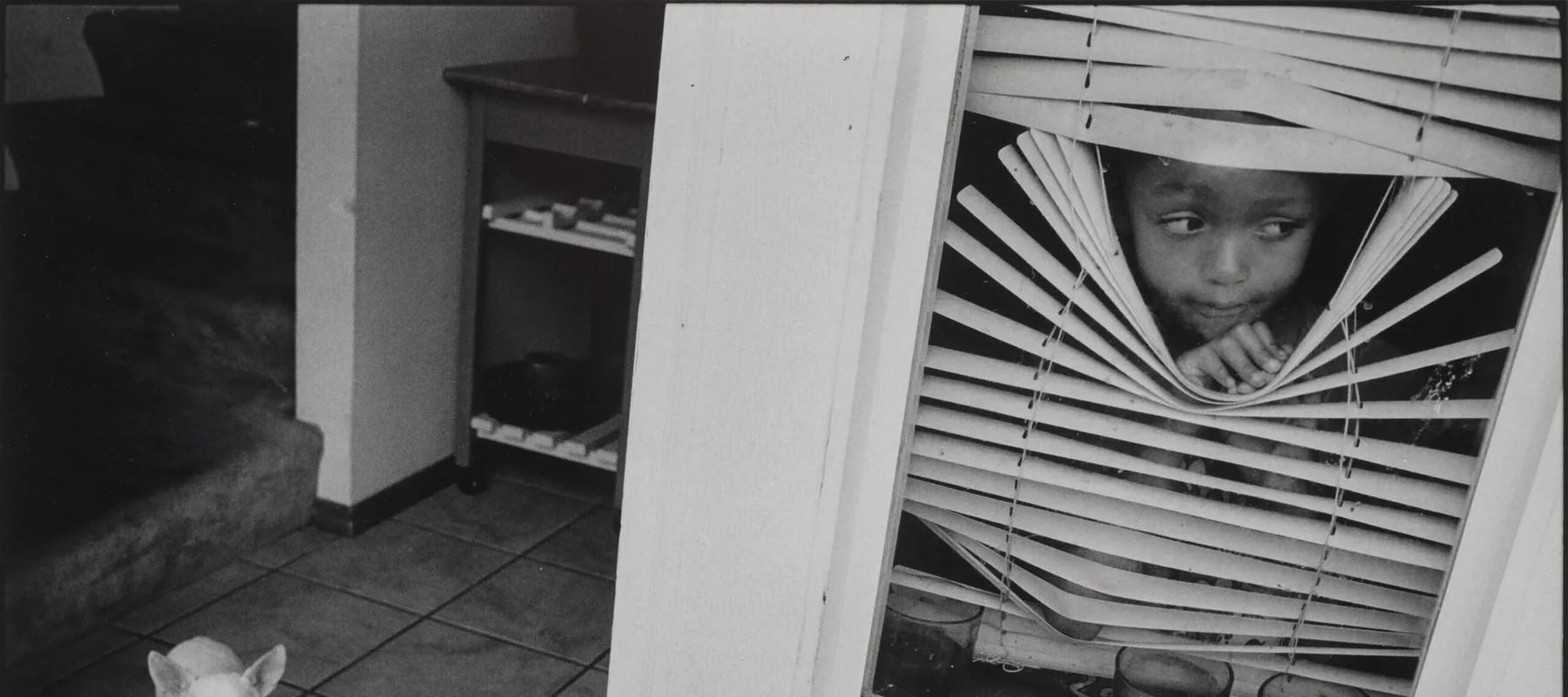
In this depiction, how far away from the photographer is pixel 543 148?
2457 millimetres

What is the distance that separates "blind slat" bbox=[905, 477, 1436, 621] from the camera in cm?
114

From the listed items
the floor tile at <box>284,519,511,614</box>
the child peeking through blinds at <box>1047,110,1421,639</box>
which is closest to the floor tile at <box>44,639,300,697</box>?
the floor tile at <box>284,519,511,614</box>

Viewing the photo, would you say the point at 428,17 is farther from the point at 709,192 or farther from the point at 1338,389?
the point at 1338,389

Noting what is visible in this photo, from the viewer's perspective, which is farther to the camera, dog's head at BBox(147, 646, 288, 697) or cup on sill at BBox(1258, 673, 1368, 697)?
dog's head at BBox(147, 646, 288, 697)

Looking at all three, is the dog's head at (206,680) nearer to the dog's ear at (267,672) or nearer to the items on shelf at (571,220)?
the dog's ear at (267,672)

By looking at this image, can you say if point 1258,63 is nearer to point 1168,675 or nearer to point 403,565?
point 1168,675

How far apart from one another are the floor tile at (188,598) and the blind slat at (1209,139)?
1.80m

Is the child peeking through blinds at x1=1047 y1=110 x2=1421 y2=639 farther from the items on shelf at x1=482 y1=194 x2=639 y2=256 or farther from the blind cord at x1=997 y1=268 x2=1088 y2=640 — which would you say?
the items on shelf at x1=482 y1=194 x2=639 y2=256

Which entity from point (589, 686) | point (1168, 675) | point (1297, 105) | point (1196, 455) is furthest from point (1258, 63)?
point (589, 686)

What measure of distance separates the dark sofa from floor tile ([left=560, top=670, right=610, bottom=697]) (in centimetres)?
83

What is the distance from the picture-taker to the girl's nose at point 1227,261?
110cm

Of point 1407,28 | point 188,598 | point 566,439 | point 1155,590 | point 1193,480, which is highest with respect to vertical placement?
point 1407,28

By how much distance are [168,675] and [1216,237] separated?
1366 mm

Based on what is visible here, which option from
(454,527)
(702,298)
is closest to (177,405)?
(454,527)
